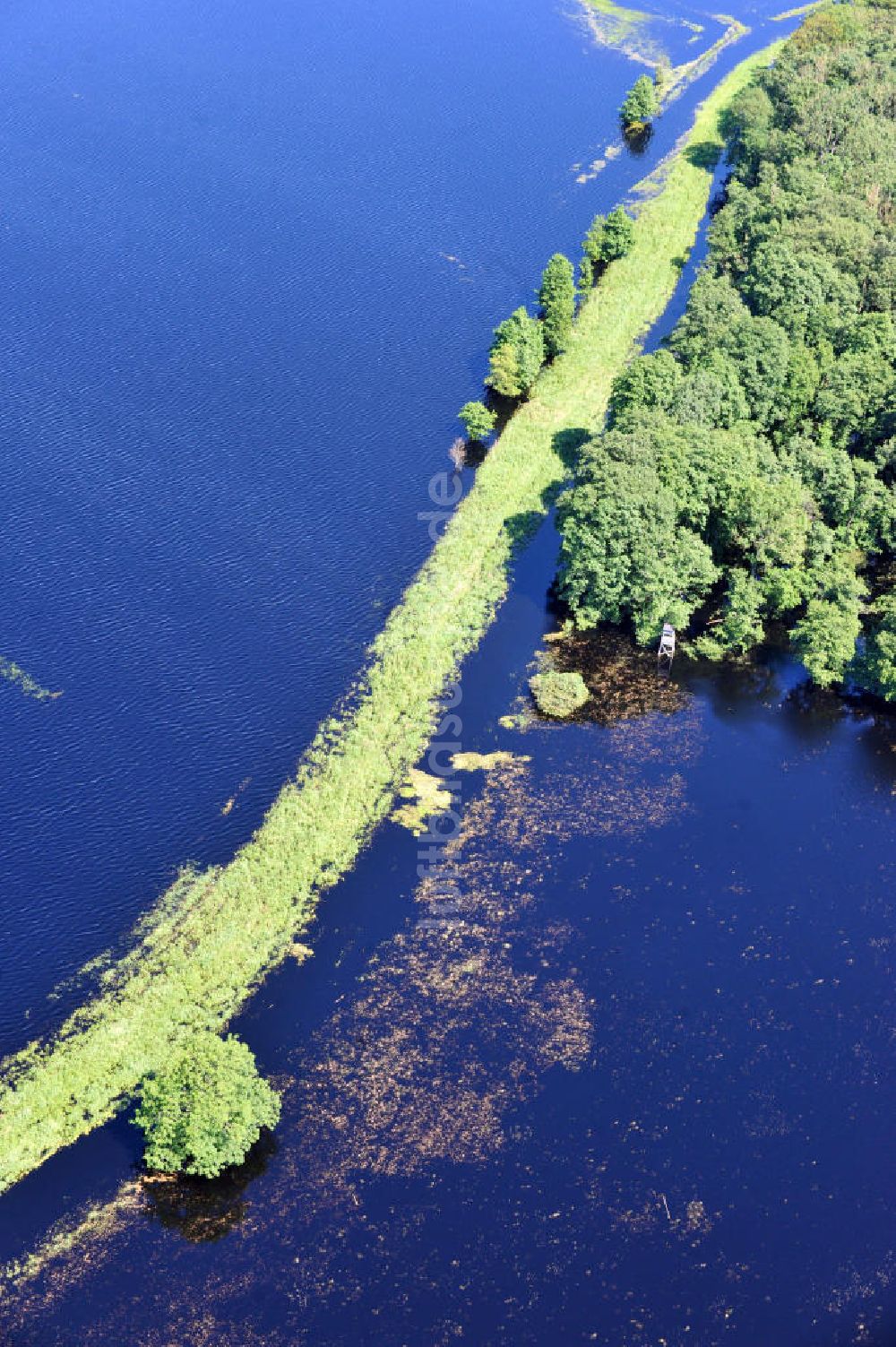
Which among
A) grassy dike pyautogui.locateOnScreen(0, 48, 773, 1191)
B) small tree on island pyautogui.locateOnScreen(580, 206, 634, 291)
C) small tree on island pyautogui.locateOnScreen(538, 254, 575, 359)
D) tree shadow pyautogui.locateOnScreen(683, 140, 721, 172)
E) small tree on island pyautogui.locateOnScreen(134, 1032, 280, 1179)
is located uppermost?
tree shadow pyautogui.locateOnScreen(683, 140, 721, 172)

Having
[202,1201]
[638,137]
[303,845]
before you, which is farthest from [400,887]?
[638,137]

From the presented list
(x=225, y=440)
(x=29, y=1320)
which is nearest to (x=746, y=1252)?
(x=29, y=1320)

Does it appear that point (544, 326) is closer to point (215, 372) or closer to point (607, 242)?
point (607, 242)

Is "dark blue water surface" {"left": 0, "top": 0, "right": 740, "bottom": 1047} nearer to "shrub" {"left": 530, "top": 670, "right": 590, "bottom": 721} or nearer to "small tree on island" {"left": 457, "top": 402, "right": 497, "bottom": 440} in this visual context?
"small tree on island" {"left": 457, "top": 402, "right": 497, "bottom": 440}

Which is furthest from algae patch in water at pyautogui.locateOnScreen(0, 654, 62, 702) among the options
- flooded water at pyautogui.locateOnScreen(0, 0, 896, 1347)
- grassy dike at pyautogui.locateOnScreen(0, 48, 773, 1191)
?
grassy dike at pyautogui.locateOnScreen(0, 48, 773, 1191)

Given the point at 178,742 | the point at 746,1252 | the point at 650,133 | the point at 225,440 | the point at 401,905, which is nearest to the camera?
the point at 746,1252

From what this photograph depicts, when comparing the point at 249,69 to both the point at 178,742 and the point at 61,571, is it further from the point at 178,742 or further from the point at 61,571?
the point at 178,742
